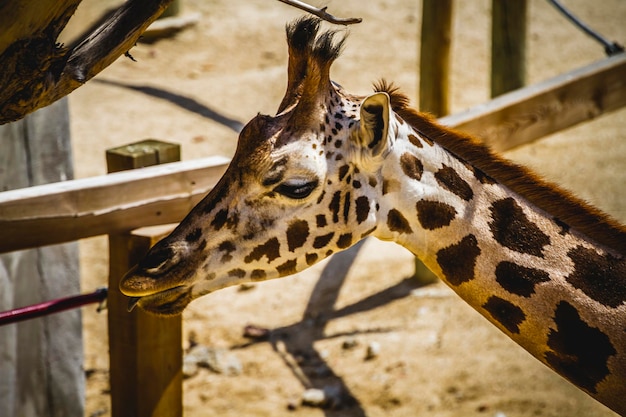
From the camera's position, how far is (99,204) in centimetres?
291

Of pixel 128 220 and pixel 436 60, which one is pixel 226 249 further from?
pixel 436 60

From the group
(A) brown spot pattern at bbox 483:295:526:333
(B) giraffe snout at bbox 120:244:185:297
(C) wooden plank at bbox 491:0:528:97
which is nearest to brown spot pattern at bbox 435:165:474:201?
(A) brown spot pattern at bbox 483:295:526:333

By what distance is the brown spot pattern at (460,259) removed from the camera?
2.56 m

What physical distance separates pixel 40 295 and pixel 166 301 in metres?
1.56

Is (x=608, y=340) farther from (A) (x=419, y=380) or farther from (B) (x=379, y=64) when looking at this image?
(B) (x=379, y=64)

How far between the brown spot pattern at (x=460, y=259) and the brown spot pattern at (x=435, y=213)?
0.08 meters

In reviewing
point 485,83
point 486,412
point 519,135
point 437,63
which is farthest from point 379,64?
point 486,412

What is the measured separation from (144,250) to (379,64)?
649 cm

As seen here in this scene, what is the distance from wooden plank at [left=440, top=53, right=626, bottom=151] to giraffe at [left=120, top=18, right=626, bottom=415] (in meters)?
1.48

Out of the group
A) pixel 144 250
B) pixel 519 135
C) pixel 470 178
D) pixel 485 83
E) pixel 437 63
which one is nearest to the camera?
pixel 470 178

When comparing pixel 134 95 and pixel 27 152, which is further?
pixel 134 95

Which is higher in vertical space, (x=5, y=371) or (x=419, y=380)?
(x=5, y=371)

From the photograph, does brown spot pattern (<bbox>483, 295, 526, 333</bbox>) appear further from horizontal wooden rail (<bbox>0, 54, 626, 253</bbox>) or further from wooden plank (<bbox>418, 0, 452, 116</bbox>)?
wooden plank (<bbox>418, 0, 452, 116</bbox>)

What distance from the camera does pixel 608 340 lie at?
8.00ft
